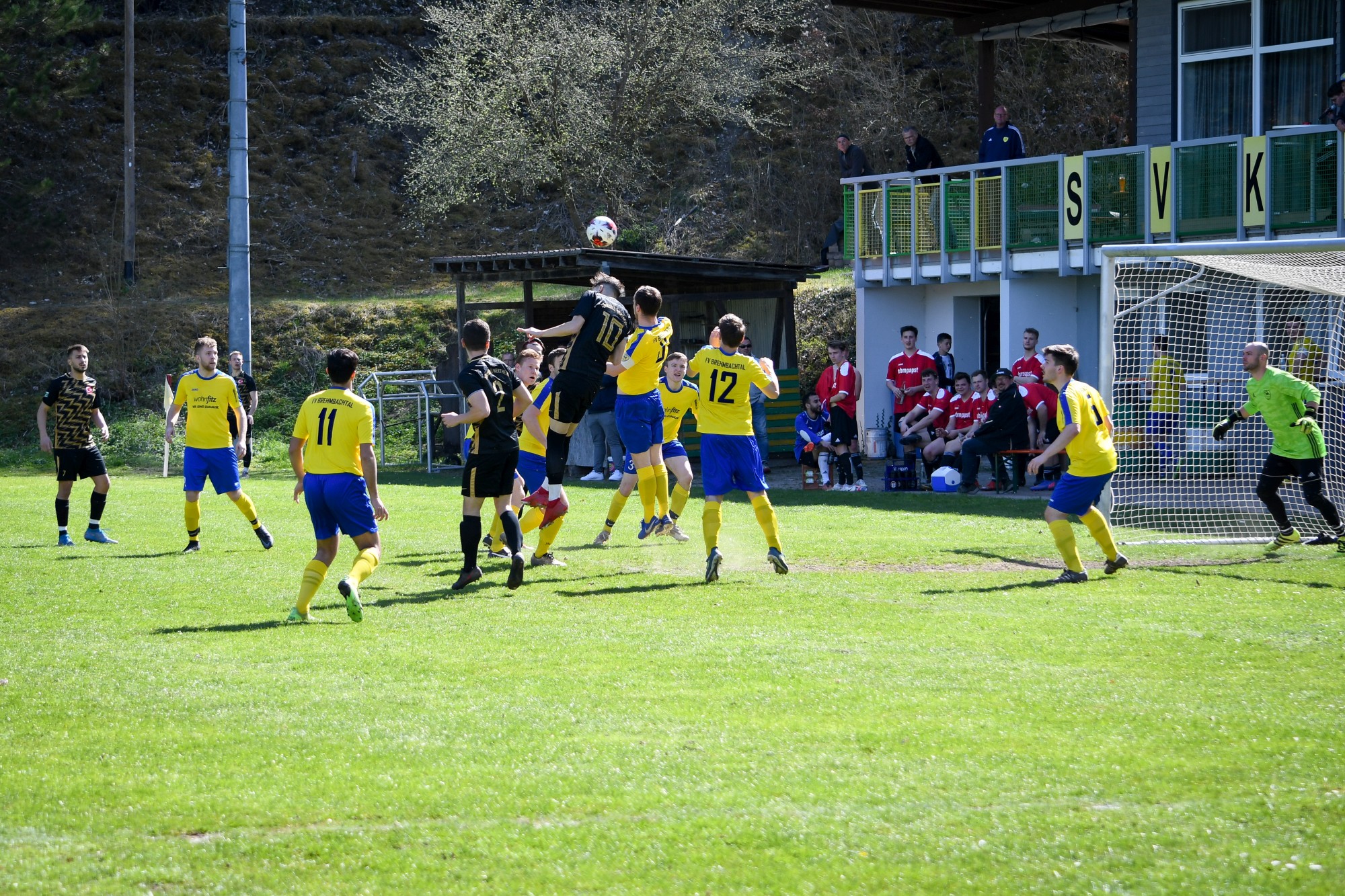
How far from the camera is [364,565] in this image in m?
8.83

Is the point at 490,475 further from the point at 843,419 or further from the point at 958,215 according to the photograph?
the point at 958,215

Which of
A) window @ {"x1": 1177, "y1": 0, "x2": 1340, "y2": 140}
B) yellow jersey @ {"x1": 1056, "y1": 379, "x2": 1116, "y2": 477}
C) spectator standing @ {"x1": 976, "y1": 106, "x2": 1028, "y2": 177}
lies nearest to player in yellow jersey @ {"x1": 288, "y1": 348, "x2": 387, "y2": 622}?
yellow jersey @ {"x1": 1056, "y1": 379, "x2": 1116, "y2": 477}

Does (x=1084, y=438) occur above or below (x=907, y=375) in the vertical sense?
below

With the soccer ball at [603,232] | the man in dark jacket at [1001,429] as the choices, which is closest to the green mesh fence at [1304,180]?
the man in dark jacket at [1001,429]

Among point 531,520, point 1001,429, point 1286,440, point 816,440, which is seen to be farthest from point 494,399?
point 816,440

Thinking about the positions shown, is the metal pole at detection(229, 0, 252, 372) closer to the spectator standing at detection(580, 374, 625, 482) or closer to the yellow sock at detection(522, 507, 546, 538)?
the spectator standing at detection(580, 374, 625, 482)

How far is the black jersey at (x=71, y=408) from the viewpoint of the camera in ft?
46.6

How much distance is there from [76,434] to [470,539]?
651cm

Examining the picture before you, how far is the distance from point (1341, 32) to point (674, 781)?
58.9ft

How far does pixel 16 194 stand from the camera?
3681cm

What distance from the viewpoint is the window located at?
19469 mm

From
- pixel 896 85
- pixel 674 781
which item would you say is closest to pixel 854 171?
pixel 896 85

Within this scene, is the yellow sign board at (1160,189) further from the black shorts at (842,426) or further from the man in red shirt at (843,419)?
the black shorts at (842,426)

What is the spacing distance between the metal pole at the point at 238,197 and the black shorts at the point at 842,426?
10.1m
